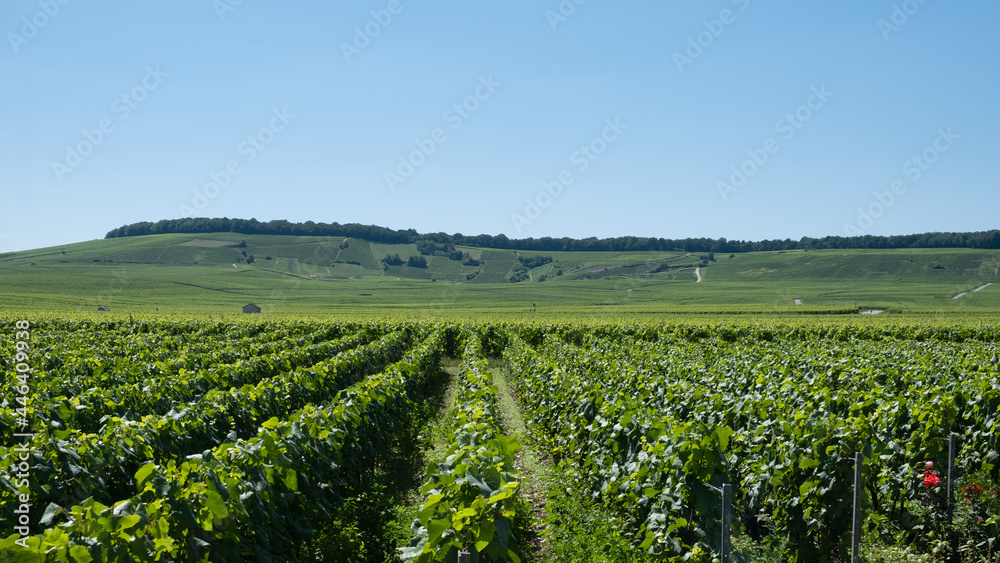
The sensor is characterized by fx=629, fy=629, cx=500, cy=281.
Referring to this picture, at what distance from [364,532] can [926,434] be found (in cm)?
670

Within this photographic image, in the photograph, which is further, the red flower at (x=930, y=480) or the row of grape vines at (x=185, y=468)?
the red flower at (x=930, y=480)

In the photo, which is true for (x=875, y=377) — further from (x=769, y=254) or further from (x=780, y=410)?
(x=769, y=254)

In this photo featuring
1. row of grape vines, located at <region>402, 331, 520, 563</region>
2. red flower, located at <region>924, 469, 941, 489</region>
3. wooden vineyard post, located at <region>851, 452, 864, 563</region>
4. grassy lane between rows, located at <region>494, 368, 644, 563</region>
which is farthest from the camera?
red flower, located at <region>924, 469, 941, 489</region>

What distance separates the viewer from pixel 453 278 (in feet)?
566

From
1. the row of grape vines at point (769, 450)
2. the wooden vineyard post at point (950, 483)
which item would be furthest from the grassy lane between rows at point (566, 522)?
the wooden vineyard post at point (950, 483)

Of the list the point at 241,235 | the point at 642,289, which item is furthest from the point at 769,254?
the point at 241,235

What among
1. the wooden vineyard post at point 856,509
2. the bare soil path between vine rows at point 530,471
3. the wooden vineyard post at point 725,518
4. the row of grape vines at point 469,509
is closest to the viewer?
the row of grape vines at point 469,509

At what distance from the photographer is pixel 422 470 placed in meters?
10.6

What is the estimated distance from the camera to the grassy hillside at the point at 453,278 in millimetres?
107188

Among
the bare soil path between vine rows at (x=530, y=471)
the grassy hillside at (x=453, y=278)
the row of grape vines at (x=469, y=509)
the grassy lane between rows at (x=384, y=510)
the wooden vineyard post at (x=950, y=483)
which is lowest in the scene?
the bare soil path between vine rows at (x=530, y=471)

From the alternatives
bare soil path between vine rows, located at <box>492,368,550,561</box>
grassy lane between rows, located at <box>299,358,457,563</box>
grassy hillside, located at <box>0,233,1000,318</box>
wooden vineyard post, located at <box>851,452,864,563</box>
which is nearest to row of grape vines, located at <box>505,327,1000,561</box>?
wooden vineyard post, located at <box>851,452,864,563</box>

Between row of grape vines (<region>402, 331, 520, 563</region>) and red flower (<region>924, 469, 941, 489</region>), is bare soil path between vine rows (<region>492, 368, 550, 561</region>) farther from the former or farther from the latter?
red flower (<region>924, 469, 941, 489</region>)

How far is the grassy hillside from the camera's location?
352 ft

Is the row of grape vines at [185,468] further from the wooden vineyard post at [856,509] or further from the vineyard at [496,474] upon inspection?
the wooden vineyard post at [856,509]
